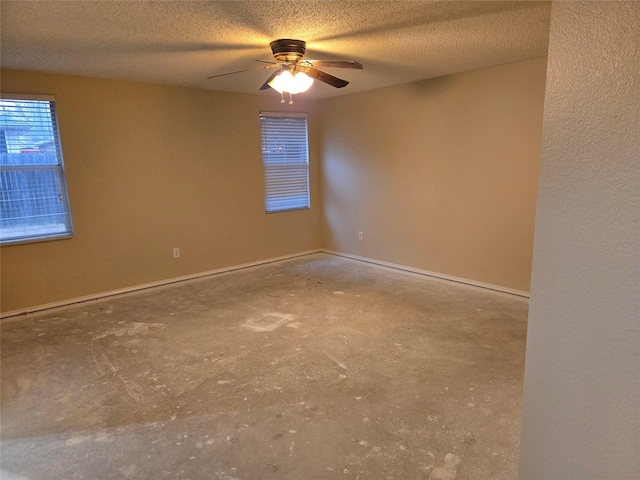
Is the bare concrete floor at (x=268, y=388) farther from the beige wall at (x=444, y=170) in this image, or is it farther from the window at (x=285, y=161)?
the window at (x=285, y=161)

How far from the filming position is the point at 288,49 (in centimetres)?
285

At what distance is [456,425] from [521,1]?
2407mm

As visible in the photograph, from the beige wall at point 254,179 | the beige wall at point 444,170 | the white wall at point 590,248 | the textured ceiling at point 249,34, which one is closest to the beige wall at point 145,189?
the beige wall at point 254,179

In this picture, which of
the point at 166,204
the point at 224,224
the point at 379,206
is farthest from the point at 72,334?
the point at 379,206

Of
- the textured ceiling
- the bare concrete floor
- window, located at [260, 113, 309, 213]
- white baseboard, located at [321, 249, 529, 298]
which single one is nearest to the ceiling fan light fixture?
the textured ceiling

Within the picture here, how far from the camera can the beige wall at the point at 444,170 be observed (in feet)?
12.6

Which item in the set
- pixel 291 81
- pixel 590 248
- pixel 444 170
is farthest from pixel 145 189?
pixel 590 248

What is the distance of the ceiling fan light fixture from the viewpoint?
2.96 m

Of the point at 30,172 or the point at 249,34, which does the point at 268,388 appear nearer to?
the point at 249,34

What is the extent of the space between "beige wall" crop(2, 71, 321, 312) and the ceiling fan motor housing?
2134 millimetres

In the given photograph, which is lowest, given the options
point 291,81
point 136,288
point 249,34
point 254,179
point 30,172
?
point 136,288

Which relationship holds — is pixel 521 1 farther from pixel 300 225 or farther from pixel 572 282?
pixel 300 225

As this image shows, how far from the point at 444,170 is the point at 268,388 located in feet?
10.3

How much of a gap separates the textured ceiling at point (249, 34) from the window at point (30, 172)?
406mm
